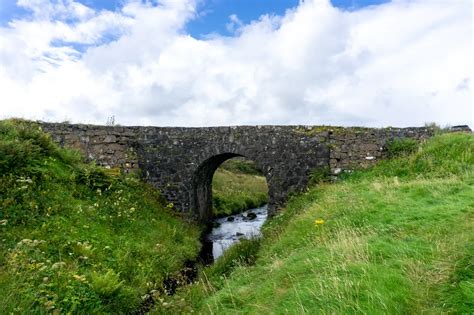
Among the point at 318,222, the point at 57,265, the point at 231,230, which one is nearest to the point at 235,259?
the point at 318,222

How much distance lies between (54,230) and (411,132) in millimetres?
13519

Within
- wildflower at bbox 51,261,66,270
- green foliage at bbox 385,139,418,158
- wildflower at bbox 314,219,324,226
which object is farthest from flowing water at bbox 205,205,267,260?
wildflower at bbox 51,261,66,270

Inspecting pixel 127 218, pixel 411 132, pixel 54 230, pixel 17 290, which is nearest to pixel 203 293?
pixel 17 290

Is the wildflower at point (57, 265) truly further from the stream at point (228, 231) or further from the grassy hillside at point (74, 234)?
the stream at point (228, 231)

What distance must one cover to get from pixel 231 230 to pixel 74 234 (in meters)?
9.90

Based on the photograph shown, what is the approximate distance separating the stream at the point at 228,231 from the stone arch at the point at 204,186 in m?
0.91

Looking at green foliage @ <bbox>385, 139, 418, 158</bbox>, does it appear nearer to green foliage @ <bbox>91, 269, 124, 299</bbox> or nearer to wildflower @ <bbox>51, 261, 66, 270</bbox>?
green foliage @ <bbox>91, 269, 124, 299</bbox>

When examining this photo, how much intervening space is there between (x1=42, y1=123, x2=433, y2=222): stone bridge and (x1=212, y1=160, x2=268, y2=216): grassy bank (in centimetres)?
616

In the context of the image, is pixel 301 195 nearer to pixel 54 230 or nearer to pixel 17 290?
pixel 54 230

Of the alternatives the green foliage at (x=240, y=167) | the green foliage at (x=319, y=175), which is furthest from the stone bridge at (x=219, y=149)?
the green foliage at (x=240, y=167)

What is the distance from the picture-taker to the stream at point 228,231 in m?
15.3

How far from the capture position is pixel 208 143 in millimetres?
17422

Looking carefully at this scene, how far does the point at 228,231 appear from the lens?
19.4 meters

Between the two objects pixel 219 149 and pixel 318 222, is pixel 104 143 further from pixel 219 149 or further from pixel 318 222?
pixel 318 222
